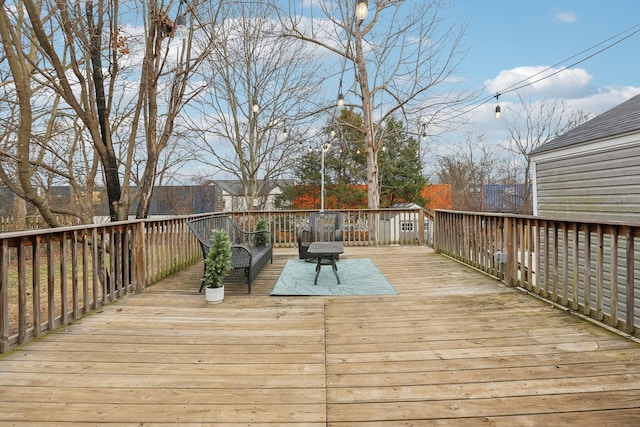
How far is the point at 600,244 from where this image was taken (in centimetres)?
272

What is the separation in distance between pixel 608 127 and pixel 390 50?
5.58 metres

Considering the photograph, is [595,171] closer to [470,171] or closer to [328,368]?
[328,368]

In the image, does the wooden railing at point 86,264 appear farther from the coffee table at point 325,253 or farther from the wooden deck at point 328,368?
the coffee table at point 325,253

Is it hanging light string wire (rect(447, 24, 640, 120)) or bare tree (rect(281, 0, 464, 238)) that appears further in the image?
bare tree (rect(281, 0, 464, 238))

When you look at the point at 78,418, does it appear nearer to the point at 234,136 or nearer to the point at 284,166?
the point at 234,136

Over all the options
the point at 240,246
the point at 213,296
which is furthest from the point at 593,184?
the point at 213,296

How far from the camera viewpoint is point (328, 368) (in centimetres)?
205

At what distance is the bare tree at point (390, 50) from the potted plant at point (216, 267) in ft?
22.4

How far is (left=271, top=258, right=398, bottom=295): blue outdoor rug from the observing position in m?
3.89

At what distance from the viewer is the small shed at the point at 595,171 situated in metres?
5.60

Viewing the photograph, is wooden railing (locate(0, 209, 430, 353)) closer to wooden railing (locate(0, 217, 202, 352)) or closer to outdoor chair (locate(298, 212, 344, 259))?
wooden railing (locate(0, 217, 202, 352))

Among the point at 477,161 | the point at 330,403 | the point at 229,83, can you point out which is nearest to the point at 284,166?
the point at 229,83

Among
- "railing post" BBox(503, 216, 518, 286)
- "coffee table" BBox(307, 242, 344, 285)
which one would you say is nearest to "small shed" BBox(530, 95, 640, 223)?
"railing post" BBox(503, 216, 518, 286)

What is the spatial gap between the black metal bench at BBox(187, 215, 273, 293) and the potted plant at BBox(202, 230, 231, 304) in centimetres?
36
